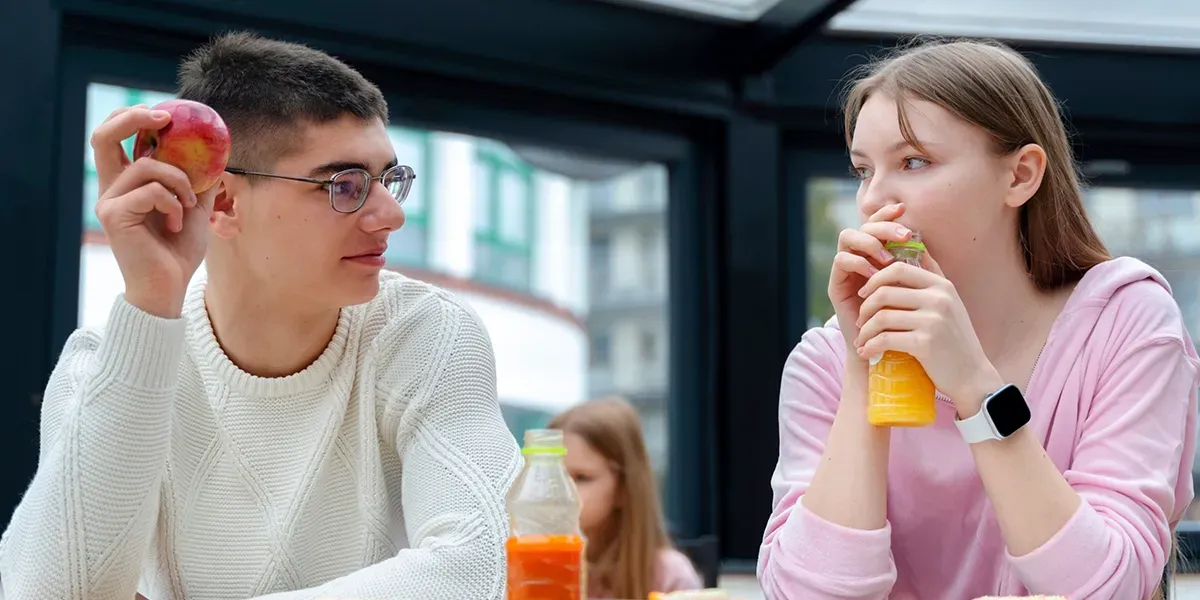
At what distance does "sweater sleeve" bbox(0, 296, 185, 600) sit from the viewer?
53.2 inches

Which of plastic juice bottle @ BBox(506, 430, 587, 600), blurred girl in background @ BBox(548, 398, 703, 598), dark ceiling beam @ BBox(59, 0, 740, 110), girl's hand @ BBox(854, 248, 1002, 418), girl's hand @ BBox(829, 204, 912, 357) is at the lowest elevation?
blurred girl in background @ BBox(548, 398, 703, 598)

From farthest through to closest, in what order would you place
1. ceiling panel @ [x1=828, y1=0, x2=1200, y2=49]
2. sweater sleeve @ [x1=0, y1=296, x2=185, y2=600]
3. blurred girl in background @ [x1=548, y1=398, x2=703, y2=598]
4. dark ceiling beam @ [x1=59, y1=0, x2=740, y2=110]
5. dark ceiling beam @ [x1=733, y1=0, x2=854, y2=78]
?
ceiling panel @ [x1=828, y1=0, x2=1200, y2=49] → dark ceiling beam @ [x1=733, y1=0, x2=854, y2=78] → blurred girl in background @ [x1=548, y1=398, x2=703, y2=598] → dark ceiling beam @ [x1=59, y1=0, x2=740, y2=110] → sweater sleeve @ [x1=0, y1=296, x2=185, y2=600]

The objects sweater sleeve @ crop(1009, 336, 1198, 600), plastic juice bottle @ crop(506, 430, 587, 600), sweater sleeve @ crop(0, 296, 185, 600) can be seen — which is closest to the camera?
plastic juice bottle @ crop(506, 430, 587, 600)

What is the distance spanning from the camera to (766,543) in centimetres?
146

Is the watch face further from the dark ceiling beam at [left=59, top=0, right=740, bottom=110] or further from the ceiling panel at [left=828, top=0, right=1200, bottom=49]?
the ceiling panel at [left=828, top=0, right=1200, bottom=49]

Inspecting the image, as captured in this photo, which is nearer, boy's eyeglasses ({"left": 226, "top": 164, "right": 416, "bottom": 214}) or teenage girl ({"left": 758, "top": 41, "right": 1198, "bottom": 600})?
teenage girl ({"left": 758, "top": 41, "right": 1198, "bottom": 600})

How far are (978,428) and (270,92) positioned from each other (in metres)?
1.05

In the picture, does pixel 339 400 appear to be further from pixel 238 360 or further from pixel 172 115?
pixel 172 115

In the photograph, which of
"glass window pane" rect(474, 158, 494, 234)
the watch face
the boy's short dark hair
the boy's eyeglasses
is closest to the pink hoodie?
the watch face

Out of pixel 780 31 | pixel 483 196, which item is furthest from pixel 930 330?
pixel 483 196

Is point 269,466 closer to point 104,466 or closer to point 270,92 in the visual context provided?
point 104,466

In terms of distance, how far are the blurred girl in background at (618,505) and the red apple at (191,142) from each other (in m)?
1.86

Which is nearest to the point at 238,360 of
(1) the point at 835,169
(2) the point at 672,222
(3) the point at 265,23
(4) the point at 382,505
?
(4) the point at 382,505

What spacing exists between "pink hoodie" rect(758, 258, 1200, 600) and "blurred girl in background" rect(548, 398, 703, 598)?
5.03ft
